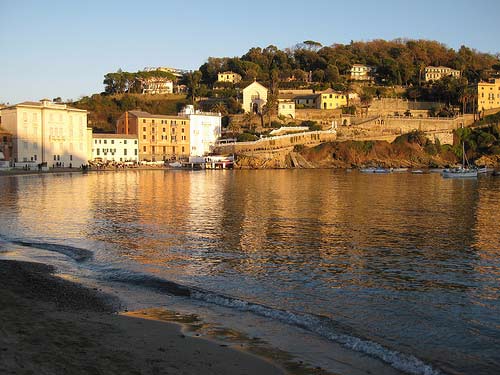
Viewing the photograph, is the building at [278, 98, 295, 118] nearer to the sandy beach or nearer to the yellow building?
the yellow building

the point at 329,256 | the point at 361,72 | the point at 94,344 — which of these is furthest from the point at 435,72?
the point at 94,344

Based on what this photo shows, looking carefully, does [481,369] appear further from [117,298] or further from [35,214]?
[35,214]

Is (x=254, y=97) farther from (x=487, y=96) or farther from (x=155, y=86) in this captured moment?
(x=487, y=96)

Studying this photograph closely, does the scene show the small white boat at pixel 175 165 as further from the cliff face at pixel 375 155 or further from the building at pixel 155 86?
the building at pixel 155 86

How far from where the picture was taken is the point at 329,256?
20.7m

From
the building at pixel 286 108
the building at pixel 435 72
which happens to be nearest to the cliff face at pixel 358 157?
the building at pixel 286 108

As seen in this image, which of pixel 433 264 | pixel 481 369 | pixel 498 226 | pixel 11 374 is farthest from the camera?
pixel 498 226

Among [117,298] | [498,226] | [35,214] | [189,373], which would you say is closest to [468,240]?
[498,226]

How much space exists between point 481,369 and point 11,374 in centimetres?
833

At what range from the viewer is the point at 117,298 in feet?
47.4

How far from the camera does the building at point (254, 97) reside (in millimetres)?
123750

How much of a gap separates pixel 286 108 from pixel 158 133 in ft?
99.1

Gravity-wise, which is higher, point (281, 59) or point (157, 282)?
point (281, 59)

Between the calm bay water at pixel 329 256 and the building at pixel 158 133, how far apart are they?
234ft
